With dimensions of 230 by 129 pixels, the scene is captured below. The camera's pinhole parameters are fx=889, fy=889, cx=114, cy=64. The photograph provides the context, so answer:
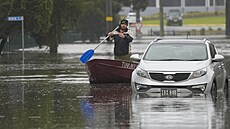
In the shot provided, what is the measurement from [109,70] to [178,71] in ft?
18.2

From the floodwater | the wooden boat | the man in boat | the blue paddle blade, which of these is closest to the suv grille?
the floodwater

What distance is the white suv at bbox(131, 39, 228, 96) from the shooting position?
2044cm

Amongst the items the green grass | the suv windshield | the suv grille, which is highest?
the suv windshield

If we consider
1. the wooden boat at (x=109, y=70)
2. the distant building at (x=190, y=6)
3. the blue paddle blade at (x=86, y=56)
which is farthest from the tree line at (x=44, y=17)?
the distant building at (x=190, y=6)

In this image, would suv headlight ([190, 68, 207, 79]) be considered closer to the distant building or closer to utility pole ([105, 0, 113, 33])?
utility pole ([105, 0, 113, 33])

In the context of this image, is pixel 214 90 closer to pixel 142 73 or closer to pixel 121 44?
pixel 142 73

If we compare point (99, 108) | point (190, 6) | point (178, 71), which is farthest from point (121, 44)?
point (190, 6)

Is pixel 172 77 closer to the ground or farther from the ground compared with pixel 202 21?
farther from the ground

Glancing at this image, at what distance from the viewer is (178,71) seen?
20.5 metres

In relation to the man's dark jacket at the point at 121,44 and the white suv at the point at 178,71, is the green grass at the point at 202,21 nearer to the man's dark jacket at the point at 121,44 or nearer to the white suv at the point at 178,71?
the man's dark jacket at the point at 121,44

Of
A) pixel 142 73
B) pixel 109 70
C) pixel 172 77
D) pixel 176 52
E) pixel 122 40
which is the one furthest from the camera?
pixel 122 40

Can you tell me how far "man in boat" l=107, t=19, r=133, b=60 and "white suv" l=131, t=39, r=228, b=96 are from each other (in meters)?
3.96

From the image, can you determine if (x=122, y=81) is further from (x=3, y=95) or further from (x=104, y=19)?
(x=104, y=19)

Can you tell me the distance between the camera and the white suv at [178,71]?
20438mm
